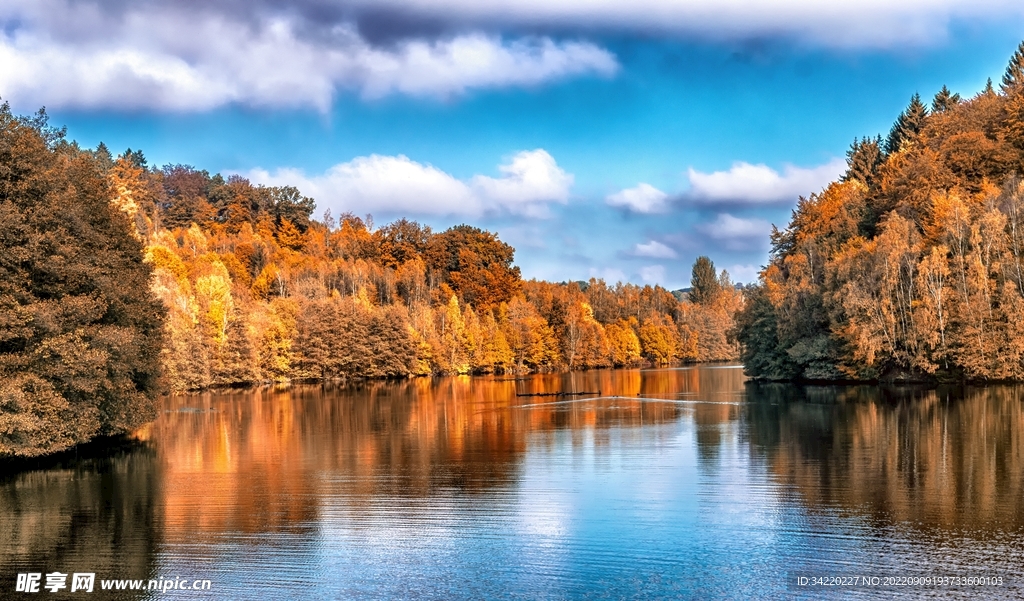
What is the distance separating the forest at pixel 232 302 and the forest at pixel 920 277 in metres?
12.2

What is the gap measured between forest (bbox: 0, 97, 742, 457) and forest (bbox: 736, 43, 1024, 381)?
12.2 meters

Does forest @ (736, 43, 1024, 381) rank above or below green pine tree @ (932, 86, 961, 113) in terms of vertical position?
below

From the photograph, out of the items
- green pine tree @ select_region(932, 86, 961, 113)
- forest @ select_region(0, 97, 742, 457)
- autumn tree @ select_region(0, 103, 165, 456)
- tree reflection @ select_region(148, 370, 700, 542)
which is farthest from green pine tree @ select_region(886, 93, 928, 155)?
autumn tree @ select_region(0, 103, 165, 456)

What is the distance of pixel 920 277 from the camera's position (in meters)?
60.0

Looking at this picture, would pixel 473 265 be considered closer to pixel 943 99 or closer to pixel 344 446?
pixel 943 99

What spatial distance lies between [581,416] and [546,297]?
300 feet

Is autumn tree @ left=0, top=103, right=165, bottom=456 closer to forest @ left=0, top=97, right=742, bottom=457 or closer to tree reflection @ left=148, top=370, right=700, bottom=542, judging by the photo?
forest @ left=0, top=97, right=742, bottom=457

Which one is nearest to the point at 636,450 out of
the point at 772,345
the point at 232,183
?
the point at 772,345

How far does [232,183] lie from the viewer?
145 meters

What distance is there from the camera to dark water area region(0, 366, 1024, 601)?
1527 cm

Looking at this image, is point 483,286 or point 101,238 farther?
point 483,286

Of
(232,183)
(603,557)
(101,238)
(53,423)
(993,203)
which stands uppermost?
(232,183)

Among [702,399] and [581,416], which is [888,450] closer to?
[581,416]

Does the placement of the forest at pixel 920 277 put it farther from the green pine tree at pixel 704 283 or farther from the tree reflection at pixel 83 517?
the green pine tree at pixel 704 283
